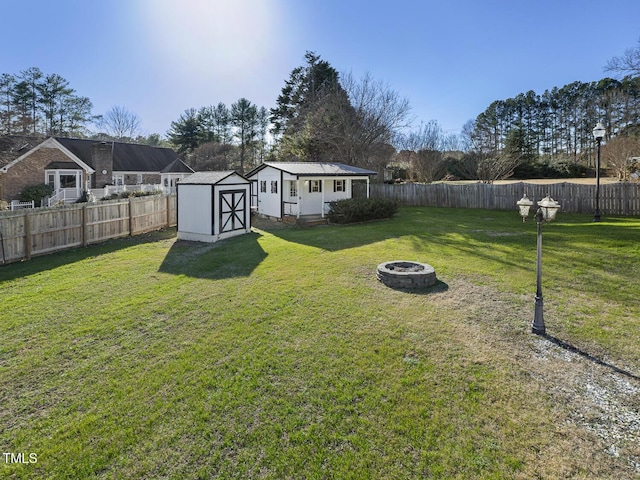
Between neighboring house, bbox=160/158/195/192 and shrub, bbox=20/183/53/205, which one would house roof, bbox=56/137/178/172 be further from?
shrub, bbox=20/183/53/205

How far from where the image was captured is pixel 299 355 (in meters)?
5.14

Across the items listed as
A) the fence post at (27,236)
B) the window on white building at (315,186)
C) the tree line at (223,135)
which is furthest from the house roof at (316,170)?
the tree line at (223,135)

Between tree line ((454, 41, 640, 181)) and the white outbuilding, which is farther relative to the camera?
tree line ((454, 41, 640, 181))

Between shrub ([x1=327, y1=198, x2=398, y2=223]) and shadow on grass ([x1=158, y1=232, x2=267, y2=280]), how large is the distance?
16.5 feet

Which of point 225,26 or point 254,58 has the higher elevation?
point 254,58

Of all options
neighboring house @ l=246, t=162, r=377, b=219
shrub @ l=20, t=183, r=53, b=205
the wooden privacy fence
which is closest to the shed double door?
neighboring house @ l=246, t=162, r=377, b=219

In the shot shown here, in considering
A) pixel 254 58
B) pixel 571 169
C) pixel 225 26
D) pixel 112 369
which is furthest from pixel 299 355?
pixel 571 169

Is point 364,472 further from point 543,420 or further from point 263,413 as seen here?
point 543,420

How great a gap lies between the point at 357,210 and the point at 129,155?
27159mm

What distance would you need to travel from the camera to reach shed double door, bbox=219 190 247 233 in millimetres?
14776

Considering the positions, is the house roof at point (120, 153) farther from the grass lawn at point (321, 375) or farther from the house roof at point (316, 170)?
the grass lawn at point (321, 375)

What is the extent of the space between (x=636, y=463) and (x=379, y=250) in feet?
27.7

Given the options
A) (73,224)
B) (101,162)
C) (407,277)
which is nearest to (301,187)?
(73,224)


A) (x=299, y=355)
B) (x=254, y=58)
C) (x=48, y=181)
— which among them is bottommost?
(x=299, y=355)
